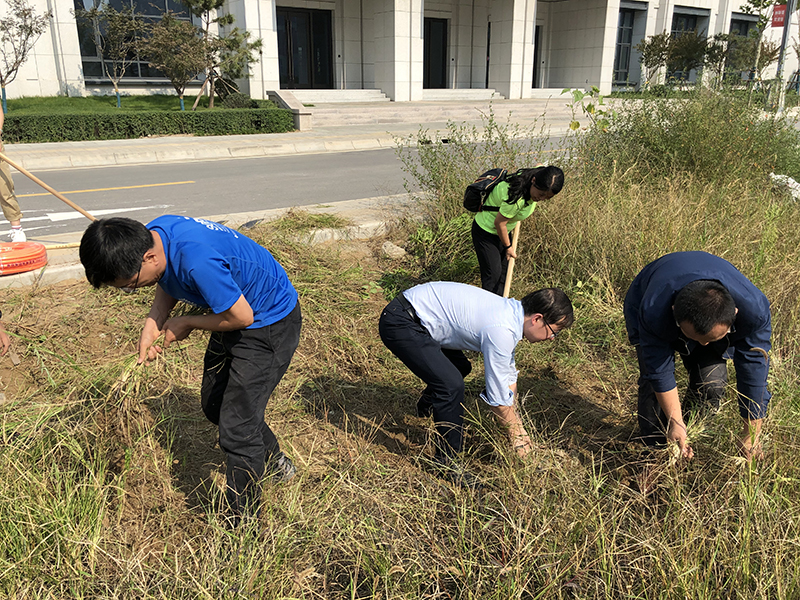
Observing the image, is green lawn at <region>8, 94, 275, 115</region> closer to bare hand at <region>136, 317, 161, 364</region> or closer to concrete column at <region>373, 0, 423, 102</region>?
concrete column at <region>373, 0, 423, 102</region>

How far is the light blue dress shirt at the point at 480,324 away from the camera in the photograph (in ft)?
9.12

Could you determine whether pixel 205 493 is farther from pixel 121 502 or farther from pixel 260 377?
pixel 260 377

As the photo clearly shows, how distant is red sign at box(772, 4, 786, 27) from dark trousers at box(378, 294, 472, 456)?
1467 cm

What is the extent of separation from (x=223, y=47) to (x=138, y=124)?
485cm

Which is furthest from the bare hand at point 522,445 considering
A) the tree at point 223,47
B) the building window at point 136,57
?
the building window at point 136,57

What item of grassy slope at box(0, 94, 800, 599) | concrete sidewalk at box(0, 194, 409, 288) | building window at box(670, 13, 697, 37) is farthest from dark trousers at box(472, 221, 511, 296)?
building window at box(670, 13, 697, 37)

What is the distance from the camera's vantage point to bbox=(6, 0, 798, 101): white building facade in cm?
2059

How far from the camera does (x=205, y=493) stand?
3.07 meters

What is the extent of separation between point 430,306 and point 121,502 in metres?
1.64

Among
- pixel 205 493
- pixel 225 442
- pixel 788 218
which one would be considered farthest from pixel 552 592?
pixel 788 218

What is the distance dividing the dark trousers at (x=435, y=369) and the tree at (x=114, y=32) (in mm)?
18364

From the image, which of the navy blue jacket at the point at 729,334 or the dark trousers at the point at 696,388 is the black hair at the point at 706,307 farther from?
the dark trousers at the point at 696,388

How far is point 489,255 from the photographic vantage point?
477 cm

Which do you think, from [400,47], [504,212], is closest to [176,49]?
[400,47]
